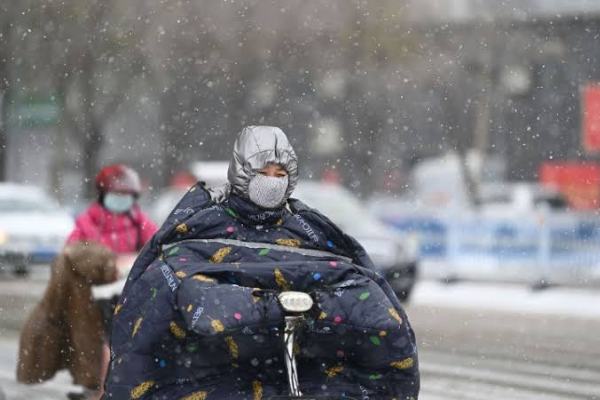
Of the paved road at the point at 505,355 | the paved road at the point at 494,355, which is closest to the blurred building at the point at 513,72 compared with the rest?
the paved road at the point at 494,355

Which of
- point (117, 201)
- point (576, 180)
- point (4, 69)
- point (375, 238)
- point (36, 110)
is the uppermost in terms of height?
point (4, 69)

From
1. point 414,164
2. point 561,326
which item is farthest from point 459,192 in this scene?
point 561,326

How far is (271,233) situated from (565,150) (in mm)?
41541

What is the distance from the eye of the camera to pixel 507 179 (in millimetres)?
45844

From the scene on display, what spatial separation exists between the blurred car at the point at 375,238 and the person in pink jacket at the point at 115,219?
8333 mm

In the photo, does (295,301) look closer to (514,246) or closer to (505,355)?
(505,355)

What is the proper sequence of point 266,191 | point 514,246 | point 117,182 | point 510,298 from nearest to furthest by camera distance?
point 266,191, point 117,182, point 510,298, point 514,246

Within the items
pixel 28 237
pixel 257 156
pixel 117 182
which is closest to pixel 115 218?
pixel 117 182

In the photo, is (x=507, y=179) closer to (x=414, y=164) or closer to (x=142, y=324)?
(x=414, y=164)

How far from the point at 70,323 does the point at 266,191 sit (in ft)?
11.1

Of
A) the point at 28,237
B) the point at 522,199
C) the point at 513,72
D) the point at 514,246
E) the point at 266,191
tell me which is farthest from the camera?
the point at 513,72

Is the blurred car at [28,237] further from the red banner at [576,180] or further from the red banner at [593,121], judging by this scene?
the red banner at [576,180]

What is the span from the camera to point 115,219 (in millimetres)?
7250

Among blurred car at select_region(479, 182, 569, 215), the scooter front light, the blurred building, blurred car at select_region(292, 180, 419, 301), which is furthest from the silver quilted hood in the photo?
the blurred building
